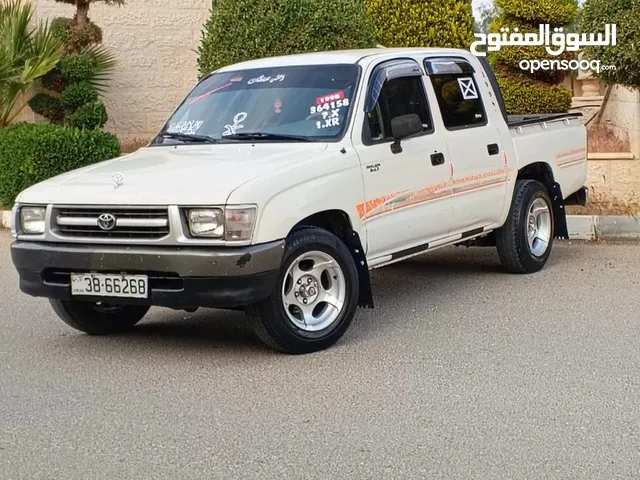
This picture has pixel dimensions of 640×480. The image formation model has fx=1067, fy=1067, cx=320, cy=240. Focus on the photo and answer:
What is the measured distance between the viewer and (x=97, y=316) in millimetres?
7105

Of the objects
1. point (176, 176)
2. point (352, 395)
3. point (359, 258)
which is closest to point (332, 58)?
point (359, 258)

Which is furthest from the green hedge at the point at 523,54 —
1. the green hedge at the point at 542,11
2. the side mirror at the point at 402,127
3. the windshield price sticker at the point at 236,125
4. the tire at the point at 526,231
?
the windshield price sticker at the point at 236,125

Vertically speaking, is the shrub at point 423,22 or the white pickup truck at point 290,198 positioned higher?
the shrub at point 423,22

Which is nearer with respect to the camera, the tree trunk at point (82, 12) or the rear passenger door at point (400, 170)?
the rear passenger door at point (400, 170)

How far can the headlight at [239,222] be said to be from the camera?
19.5 feet

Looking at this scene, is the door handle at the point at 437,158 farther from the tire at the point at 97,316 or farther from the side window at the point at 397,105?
the tire at the point at 97,316

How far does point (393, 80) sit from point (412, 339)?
1.93 m

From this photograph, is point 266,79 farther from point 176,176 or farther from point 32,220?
point 32,220

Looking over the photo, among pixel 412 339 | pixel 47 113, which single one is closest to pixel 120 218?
pixel 412 339

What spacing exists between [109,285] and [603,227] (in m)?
6.04

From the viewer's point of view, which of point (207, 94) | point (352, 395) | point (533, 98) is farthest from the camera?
point (533, 98)

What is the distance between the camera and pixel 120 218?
6.20 metres

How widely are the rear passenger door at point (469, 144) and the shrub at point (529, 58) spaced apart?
265 inches

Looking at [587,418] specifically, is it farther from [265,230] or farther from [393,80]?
[393,80]
